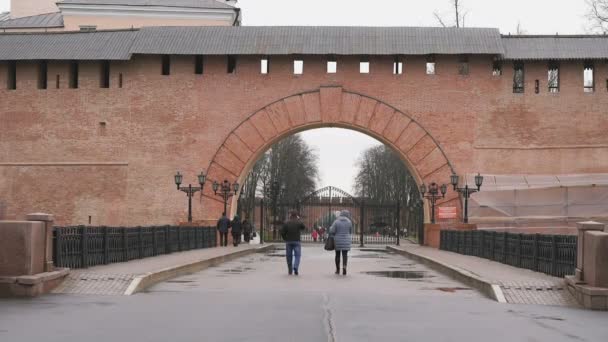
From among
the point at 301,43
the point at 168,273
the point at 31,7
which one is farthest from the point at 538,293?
the point at 31,7

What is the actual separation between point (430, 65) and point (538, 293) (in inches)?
931

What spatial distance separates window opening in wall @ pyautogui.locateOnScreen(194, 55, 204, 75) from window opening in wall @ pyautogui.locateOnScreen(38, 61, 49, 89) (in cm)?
577

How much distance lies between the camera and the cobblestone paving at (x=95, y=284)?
477 inches

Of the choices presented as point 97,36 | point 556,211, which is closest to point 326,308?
point 556,211

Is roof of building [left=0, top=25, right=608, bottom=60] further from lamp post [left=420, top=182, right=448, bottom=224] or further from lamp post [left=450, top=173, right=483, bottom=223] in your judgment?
lamp post [left=420, top=182, right=448, bottom=224]

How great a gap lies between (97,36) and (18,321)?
88.4 feet

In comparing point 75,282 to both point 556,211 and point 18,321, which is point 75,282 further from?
point 556,211

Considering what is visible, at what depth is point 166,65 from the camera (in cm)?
3481

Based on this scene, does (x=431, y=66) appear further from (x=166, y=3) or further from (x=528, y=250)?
(x=528, y=250)

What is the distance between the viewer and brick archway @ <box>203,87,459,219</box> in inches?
1324

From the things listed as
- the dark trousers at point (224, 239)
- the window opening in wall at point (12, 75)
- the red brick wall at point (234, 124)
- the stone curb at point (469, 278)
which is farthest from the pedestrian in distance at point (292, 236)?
the window opening in wall at point (12, 75)

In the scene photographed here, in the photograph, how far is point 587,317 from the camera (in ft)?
33.4

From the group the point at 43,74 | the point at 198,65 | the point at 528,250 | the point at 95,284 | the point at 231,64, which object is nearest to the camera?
the point at 95,284

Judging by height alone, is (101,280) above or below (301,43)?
below
